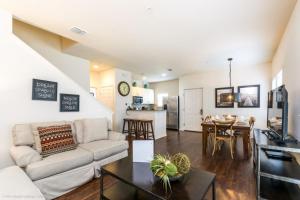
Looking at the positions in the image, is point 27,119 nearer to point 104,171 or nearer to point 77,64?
point 104,171

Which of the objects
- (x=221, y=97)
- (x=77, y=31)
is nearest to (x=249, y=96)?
(x=221, y=97)

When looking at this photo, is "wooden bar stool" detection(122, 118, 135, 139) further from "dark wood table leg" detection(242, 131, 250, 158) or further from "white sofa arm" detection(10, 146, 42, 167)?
"white sofa arm" detection(10, 146, 42, 167)

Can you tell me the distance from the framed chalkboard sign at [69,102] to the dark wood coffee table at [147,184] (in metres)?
1.78

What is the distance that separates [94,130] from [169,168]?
2.08 meters

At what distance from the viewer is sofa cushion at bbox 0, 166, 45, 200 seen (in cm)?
116

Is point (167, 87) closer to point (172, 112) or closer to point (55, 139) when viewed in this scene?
point (172, 112)

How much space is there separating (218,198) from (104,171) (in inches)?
58.9

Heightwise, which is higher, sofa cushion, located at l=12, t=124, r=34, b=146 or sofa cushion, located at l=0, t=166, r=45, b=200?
sofa cushion, located at l=12, t=124, r=34, b=146

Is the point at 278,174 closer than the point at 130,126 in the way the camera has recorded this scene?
Yes

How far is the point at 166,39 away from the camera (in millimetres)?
3168

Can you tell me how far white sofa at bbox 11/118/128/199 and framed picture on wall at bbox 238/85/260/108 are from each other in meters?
4.66

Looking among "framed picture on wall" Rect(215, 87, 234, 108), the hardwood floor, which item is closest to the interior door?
"framed picture on wall" Rect(215, 87, 234, 108)

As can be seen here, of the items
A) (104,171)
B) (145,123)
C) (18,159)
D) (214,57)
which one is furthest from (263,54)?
(18,159)

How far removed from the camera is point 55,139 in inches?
90.0
